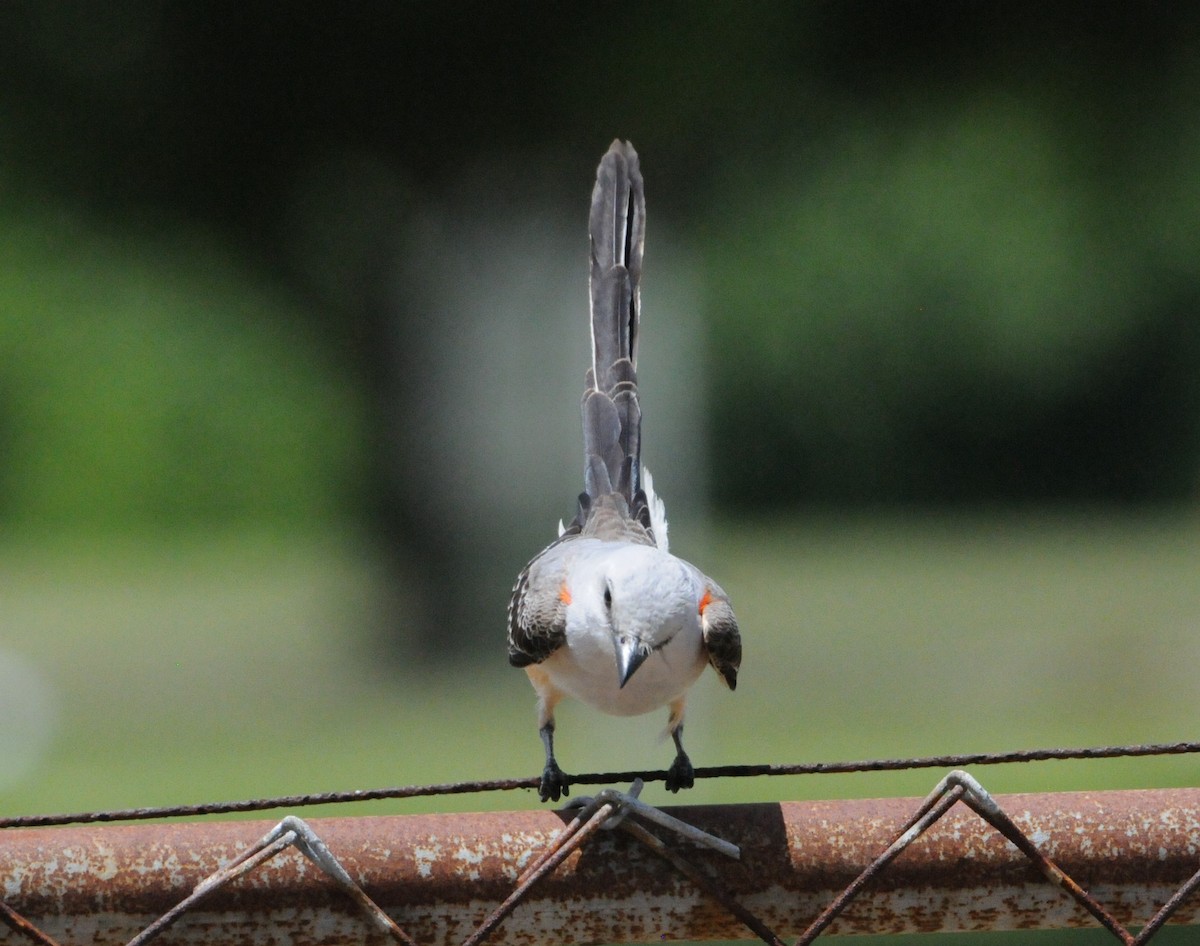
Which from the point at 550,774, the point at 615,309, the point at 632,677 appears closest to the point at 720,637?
the point at 632,677

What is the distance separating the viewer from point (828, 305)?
8.41 meters

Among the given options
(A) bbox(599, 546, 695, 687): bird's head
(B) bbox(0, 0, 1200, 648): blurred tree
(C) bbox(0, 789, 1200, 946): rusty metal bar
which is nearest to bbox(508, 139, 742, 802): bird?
(A) bbox(599, 546, 695, 687): bird's head

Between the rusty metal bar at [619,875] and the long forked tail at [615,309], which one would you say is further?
the long forked tail at [615,309]

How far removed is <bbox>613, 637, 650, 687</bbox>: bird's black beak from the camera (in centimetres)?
145

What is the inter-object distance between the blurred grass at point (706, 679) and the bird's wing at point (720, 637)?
219cm

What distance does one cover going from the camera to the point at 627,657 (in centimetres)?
146

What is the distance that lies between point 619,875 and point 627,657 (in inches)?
24.4

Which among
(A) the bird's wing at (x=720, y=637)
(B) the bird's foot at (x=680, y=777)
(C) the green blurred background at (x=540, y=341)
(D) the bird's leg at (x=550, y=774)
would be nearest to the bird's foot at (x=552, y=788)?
(D) the bird's leg at (x=550, y=774)

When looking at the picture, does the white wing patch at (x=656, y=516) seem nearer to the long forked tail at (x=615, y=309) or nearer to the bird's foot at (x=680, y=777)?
the long forked tail at (x=615, y=309)

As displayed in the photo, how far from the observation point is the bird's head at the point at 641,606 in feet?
4.85

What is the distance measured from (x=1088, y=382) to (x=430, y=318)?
14.8ft

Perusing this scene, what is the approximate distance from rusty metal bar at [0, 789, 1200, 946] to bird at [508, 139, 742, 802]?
327 millimetres

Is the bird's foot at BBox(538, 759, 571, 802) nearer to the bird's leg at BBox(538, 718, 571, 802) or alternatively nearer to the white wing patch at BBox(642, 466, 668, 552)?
the bird's leg at BBox(538, 718, 571, 802)

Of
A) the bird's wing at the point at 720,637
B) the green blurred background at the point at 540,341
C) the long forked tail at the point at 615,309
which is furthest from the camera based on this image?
the green blurred background at the point at 540,341
